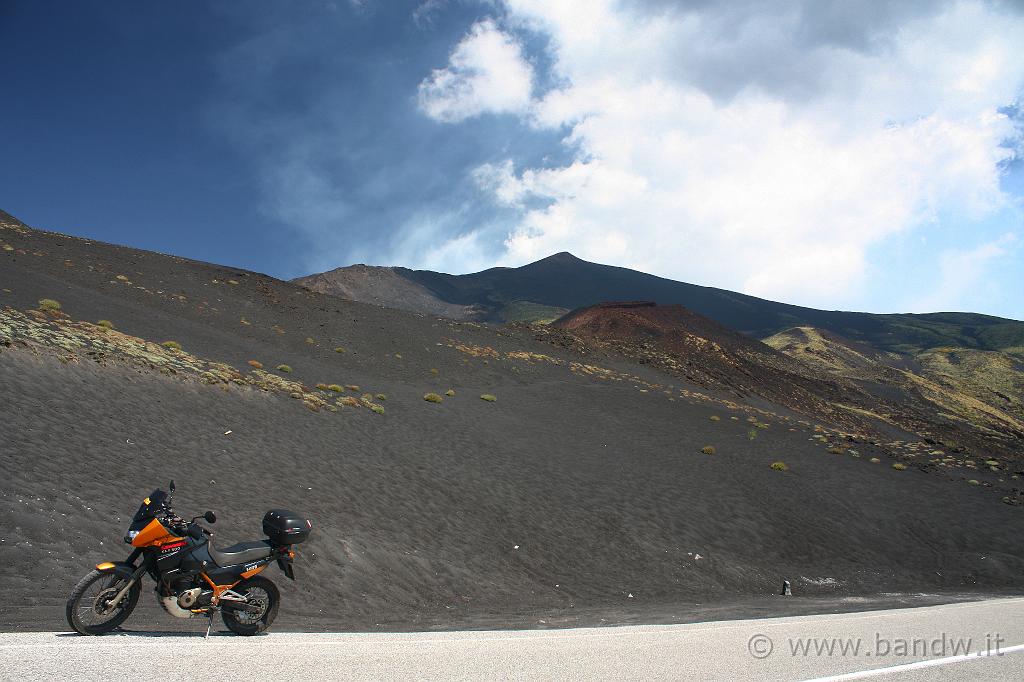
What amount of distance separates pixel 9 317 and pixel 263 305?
2774 cm

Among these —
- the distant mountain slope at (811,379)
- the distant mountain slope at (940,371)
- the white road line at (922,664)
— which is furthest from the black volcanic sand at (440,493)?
the distant mountain slope at (940,371)

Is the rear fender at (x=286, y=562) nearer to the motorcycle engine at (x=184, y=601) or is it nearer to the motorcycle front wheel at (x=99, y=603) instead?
the motorcycle engine at (x=184, y=601)

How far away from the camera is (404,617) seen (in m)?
11.5

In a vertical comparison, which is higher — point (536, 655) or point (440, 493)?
point (536, 655)

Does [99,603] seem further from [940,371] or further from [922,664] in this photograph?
[940,371]

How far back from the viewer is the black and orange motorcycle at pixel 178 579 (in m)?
6.70

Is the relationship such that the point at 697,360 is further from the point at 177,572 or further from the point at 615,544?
the point at 177,572

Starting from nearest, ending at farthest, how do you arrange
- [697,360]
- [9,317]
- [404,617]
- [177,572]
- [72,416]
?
[177,572]
[404,617]
[72,416]
[9,317]
[697,360]

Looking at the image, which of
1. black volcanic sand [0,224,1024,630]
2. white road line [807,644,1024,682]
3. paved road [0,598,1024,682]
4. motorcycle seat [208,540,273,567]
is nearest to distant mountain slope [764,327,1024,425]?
black volcanic sand [0,224,1024,630]

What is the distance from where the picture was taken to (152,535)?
689 cm

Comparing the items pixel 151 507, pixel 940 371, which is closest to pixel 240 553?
pixel 151 507

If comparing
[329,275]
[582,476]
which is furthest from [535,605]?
[329,275]

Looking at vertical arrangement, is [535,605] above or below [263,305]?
below

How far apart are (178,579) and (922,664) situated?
887 cm
